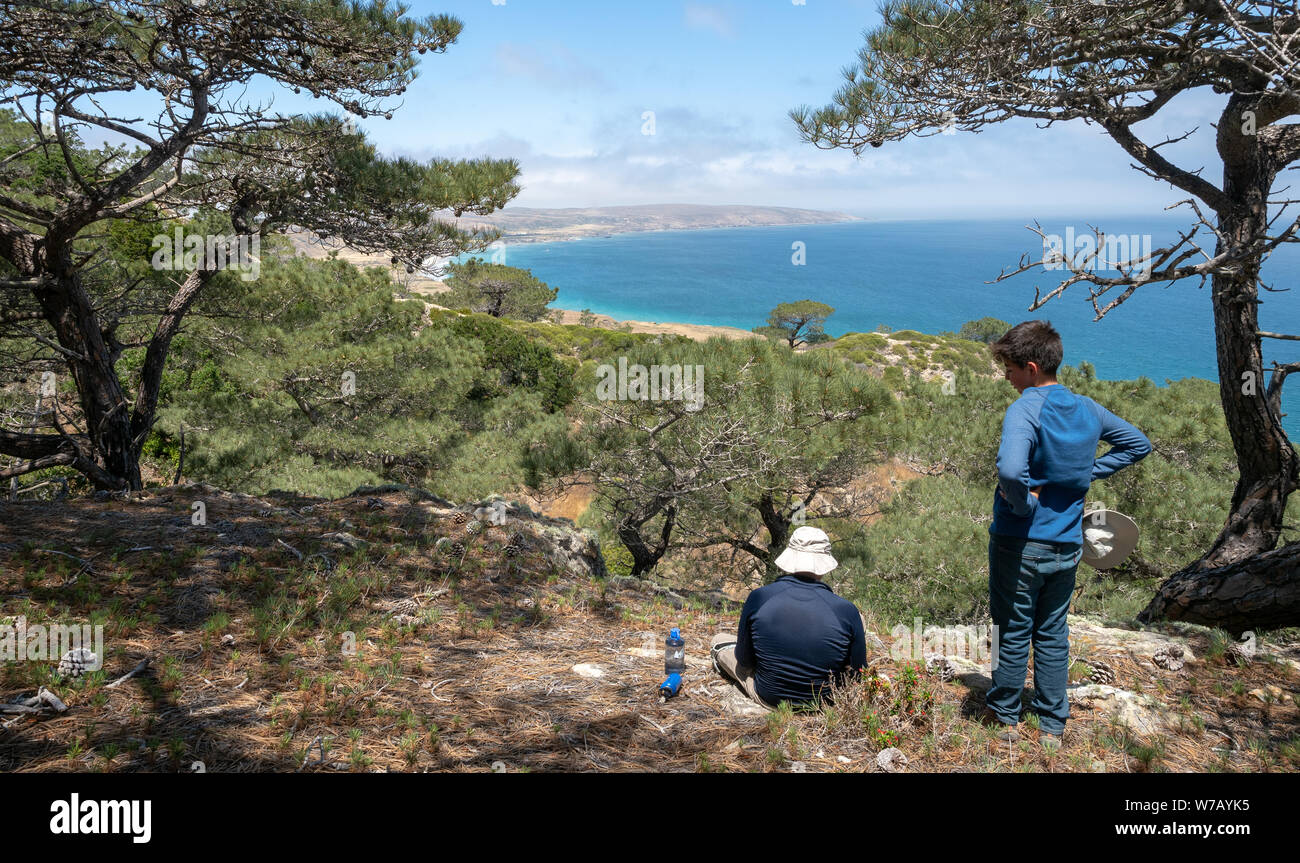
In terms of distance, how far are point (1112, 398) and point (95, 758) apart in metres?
10.5

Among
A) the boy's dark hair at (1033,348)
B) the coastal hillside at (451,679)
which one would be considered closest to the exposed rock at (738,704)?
the coastal hillside at (451,679)

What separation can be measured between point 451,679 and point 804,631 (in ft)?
6.04

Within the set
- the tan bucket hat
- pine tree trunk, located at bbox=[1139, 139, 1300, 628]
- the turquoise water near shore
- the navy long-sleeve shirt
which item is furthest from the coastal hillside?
the turquoise water near shore

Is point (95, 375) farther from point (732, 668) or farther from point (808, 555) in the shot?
point (808, 555)

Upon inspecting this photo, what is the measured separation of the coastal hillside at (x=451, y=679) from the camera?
2623 millimetres

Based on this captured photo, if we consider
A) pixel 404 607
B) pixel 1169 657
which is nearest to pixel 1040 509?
pixel 1169 657

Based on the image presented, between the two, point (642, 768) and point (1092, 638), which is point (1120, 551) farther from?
point (642, 768)

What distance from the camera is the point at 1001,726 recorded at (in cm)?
297

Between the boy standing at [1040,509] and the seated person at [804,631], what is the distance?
0.66 metres

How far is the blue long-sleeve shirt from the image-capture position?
8.87 ft

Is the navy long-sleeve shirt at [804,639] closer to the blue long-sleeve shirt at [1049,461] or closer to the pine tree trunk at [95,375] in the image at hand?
the blue long-sleeve shirt at [1049,461]

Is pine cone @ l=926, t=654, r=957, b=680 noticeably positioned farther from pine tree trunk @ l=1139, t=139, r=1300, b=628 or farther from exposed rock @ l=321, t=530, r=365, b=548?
exposed rock @ l=321, t=530, r=365, b=548

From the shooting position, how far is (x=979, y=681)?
3.58 meters
